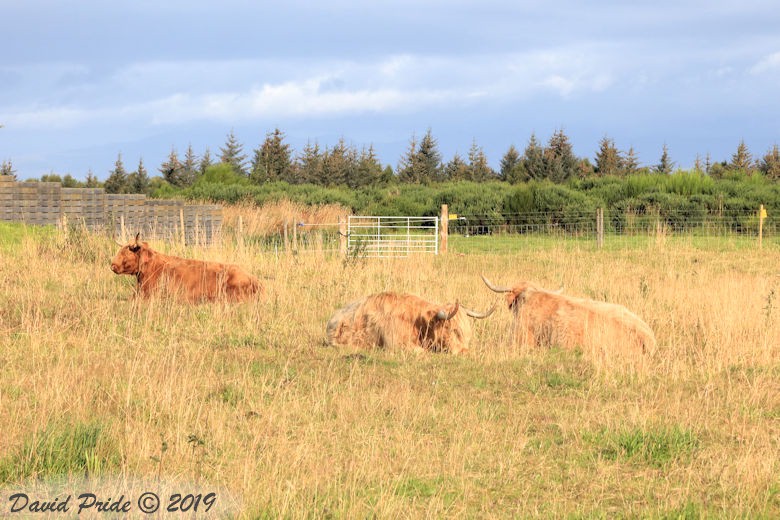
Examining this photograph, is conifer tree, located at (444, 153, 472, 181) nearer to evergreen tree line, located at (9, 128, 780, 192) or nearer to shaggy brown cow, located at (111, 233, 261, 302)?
evergreen tree line, located at (9, 128, 780, 192)

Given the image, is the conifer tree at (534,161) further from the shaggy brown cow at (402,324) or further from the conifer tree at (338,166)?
the shaggy brown cow at (402,324)

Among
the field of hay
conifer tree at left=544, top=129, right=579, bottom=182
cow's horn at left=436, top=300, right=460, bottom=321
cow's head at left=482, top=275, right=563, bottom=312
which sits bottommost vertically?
the field of hay

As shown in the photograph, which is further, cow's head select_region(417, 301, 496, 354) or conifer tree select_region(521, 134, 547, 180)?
conifer tree select_region(521, 134, 547, 180)

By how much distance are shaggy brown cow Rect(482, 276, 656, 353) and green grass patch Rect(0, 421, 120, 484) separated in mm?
4481

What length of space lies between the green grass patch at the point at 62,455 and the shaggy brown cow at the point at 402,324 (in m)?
3.72

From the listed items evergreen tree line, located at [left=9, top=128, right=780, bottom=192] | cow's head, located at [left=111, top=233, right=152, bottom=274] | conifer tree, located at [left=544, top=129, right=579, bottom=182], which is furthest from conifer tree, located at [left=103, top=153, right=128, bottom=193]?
cow's head, located at [left=111, top=233, right=152, bottom=274]

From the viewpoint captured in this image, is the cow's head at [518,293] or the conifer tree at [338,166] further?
the conifer tree at [338,166]

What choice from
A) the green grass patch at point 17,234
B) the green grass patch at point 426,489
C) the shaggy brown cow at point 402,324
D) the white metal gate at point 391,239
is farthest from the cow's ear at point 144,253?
the green grass patch at point 426,489

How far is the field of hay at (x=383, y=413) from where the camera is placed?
4.51 metres

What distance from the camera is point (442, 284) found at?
13164 mm

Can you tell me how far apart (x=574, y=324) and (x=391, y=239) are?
1750cm

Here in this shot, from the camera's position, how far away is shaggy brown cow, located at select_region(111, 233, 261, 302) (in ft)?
37.2

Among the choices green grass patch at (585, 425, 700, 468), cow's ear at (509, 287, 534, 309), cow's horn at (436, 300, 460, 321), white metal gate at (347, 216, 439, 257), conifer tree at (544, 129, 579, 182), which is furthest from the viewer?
conifer tree at (544, 129, 579, 182)

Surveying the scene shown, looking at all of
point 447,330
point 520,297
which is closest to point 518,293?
point 520,297
